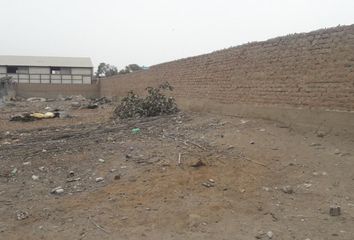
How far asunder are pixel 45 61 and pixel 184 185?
45430mm

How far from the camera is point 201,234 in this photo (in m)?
4.53

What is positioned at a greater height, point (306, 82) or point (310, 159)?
point (306, 82)

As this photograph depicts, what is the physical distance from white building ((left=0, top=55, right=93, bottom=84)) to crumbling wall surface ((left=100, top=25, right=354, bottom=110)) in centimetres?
3116

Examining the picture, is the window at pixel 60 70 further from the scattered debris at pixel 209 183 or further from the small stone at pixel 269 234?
the small stone at pixel 269 234

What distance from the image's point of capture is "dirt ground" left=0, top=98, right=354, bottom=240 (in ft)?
15.5

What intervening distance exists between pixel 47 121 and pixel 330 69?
976 cm

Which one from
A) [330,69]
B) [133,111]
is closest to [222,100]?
[133,111]

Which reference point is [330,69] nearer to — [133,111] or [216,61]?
[216,61]

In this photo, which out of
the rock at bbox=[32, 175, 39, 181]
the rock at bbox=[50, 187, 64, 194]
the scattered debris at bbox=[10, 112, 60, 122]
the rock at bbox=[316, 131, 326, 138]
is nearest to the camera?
the rock at bbox=[50, 187, 64, 194]

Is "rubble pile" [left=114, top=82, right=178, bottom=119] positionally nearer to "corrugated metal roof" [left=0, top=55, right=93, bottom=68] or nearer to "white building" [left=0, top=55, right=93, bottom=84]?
"white building" [left=0, top=55, right=93, bottom=84]

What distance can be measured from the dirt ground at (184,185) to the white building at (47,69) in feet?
115

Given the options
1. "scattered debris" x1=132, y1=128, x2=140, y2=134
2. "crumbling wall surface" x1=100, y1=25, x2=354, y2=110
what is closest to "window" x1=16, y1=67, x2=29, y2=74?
"crumbling wall surface" x1=100, y1=25, x2=354, y2=110

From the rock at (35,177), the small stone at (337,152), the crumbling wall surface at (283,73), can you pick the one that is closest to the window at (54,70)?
the crumbling wall surface at (283,73)

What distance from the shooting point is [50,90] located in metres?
34.9
